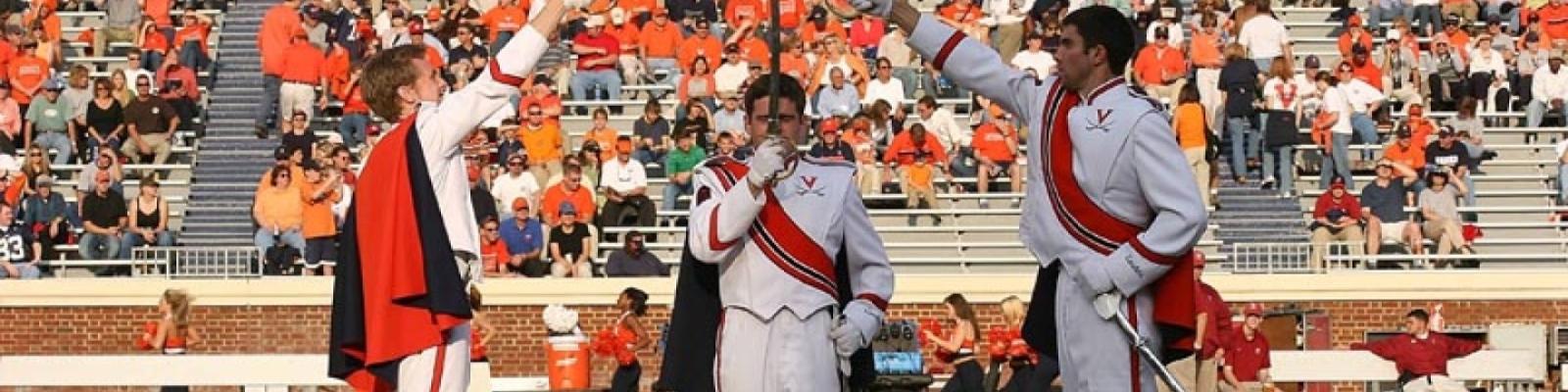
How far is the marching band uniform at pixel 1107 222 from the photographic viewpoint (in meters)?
10.6

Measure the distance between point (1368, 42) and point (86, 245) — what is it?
11576 mm

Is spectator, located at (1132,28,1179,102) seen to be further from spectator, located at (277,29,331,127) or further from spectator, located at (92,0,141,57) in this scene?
spectator, located at (92,0,141,57)

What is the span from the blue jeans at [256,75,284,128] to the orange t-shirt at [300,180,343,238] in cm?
332

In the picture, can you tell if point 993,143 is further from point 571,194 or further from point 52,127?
point 52,127

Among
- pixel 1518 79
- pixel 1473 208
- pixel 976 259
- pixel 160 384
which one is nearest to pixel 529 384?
pixel 160 384

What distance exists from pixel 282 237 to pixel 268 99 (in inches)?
125

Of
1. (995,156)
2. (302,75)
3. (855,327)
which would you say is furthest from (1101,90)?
(302,75)

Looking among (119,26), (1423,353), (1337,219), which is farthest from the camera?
(119,26)

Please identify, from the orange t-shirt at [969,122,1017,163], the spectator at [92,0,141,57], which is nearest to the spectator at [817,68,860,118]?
the orange t-shirt at [969,122,1017,163]

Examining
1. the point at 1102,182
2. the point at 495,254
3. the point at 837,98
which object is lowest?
the point at 495,254

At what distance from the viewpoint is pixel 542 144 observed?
29.1 metres

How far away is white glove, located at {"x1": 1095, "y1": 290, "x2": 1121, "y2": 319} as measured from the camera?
10.6 meters

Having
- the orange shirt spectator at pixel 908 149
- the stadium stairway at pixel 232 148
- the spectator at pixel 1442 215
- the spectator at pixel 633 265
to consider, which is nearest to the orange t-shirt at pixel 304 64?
the stadium stairway at pixel 232 148

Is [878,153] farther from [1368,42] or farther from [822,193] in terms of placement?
[822,193]
